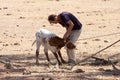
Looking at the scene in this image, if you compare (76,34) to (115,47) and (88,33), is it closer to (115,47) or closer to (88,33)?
(115,47)

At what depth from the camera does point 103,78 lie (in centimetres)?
1148

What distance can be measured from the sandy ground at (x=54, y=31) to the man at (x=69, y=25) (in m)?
0.45

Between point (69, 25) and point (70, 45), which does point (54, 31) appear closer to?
point (70, 45)

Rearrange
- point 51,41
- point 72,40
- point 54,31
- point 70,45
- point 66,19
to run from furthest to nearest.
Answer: point 54,31, point 72,40, point 70,45, point 51,41, point 66,19

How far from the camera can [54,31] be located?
20281 mm

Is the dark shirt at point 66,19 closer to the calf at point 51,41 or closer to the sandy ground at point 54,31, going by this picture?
the calf at point 51,41

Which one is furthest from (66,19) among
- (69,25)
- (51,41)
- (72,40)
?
(72,40)

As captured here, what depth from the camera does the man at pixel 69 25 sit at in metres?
12.7

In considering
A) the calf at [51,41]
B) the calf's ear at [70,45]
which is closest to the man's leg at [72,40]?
the calf's ear at [70,45]

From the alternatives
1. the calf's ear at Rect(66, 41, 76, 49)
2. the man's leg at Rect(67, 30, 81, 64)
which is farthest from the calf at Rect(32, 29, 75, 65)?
the man's leg at Rect(67, 30, 81, 64)

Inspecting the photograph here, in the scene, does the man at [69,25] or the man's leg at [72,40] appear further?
the man's leg at [72,40]

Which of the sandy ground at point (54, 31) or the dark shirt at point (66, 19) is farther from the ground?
the dark shirt at point (66, 19)

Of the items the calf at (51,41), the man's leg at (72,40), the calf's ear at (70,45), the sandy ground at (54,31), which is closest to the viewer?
the sandy ground at (54,31)

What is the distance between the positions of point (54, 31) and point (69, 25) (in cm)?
743
